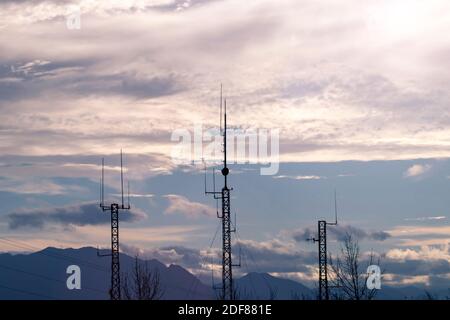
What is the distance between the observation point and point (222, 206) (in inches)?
3501
